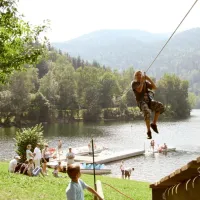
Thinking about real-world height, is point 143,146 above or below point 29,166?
below

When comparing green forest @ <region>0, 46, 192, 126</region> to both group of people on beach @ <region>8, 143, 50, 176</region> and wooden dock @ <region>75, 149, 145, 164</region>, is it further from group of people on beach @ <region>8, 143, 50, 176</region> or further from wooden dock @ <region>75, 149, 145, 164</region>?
group of people on beach @ <region>8, 143, 50, 176</region>

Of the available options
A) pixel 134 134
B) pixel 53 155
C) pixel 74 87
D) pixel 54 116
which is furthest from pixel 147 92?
pixel 74 87

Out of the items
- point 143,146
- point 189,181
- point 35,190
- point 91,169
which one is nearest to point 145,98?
point 189,181

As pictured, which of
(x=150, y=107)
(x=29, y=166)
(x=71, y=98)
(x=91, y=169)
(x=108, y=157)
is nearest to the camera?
(x=150, y=107)

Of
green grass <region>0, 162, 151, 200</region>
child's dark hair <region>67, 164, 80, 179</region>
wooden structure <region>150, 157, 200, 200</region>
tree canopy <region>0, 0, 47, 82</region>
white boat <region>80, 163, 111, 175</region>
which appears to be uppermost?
tree canopy <region>0, 0, 47, 82</region>

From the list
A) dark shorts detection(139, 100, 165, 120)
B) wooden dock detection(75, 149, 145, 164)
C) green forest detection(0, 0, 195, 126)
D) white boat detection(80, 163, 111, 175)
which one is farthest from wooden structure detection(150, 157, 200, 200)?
green forest detection(0, 0, 195, 126)

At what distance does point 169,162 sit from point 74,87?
6483 centimetres

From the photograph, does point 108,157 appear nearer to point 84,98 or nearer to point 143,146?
point 143,146

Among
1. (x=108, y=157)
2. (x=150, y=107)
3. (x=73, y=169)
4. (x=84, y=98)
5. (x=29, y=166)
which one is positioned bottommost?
(x=108, y=157)

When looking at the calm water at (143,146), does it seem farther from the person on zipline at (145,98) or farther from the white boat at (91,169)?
the person on zipline at (145,98)

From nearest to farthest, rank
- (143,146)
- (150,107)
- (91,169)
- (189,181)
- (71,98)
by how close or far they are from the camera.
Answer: (189,181) < (150,107) < (91,169) < (143,146) < (71,98)

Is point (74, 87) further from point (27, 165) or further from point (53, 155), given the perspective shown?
point (27, 165)

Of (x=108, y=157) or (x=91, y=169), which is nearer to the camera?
(x=91, y=169)

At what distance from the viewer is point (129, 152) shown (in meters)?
42.0
